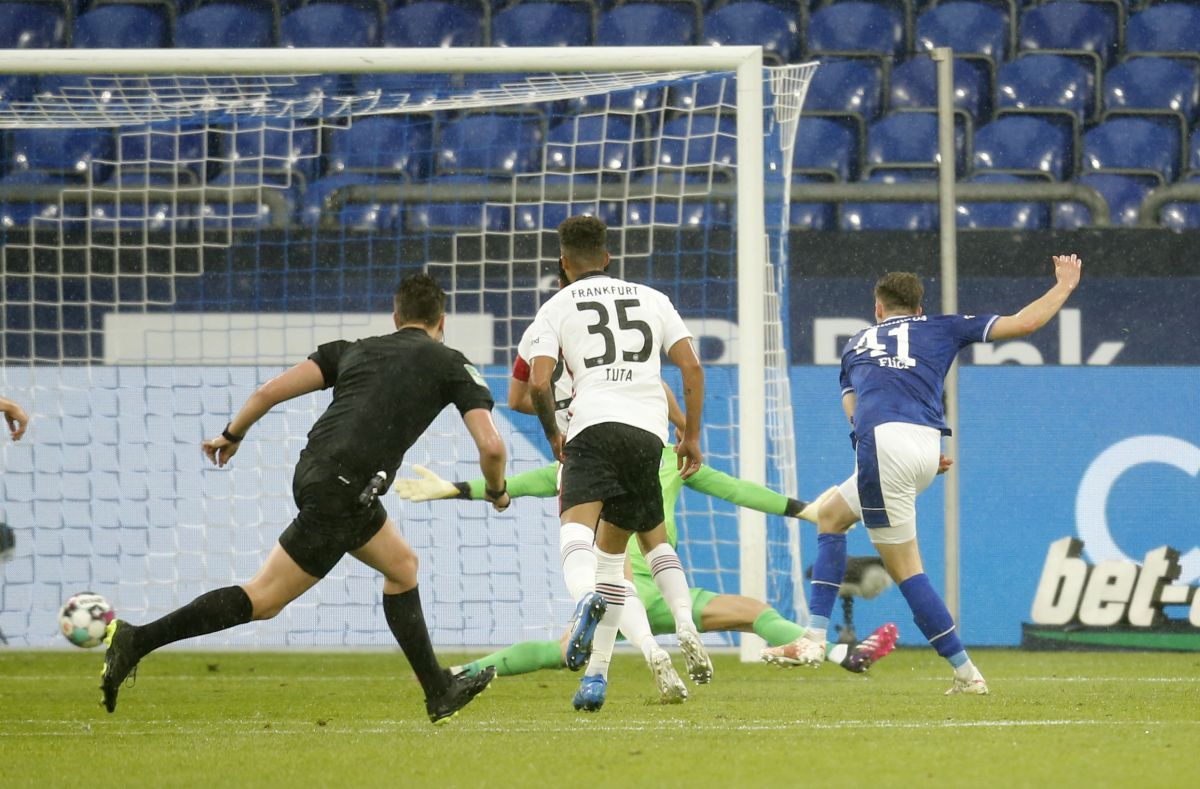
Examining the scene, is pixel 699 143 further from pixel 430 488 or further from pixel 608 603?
pixel 608 603

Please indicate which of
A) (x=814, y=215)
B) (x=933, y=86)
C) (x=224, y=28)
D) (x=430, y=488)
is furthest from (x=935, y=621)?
(x=224, y=28)

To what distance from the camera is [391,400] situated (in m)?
5.67

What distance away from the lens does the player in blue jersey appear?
21.9ft

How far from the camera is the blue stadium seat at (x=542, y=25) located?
13.1 metres

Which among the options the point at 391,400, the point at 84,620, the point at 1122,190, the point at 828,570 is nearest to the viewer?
the point at 391,400

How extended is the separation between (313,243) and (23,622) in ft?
9.20

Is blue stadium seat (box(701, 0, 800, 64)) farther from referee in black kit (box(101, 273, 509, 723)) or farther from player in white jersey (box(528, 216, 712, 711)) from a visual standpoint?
referee in black kit (box(101, 273, 509, 723))

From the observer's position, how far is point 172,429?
10039 millimetres

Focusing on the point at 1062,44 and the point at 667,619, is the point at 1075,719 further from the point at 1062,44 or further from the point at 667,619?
the point at 1062,44

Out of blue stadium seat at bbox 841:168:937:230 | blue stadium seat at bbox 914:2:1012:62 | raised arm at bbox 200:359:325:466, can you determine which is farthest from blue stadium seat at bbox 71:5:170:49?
raised arm at bbox 200:359:325:466

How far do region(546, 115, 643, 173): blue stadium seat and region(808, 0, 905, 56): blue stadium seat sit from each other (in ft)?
6.69

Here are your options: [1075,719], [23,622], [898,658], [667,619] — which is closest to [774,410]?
[898,658]

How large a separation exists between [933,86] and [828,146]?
1.23 m

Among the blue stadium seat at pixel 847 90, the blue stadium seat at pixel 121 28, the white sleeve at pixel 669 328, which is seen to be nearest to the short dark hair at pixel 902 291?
the white sleeve at pixel 669 328
